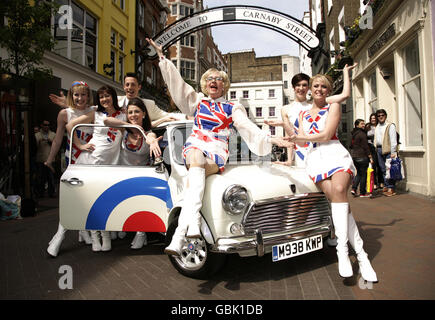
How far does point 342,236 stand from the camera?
2672 mm

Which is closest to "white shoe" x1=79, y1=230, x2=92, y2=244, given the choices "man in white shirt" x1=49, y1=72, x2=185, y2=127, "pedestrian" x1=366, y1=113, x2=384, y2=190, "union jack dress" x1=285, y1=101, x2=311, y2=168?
"man in white shirt" x1=49, y1=72, x2=185, y2=127

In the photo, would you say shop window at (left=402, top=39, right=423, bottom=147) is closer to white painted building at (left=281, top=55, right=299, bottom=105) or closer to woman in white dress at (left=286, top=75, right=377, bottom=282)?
woman in white dress at (left=286, top=75, right=377, bottom=282)

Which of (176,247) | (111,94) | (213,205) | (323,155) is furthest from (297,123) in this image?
(111,94)

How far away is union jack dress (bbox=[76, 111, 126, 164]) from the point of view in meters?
3.68

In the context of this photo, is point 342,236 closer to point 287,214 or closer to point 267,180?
point 287,214

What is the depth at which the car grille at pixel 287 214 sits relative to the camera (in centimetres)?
263

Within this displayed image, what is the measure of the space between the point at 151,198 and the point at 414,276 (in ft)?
8.77

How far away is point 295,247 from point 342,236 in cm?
42

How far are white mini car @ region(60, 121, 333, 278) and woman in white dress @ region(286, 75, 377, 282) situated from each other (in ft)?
0.72

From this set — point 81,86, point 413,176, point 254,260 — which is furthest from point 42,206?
point 413,176

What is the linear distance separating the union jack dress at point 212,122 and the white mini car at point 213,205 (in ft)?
0.85

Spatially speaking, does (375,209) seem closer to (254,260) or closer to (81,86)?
(254,260)
